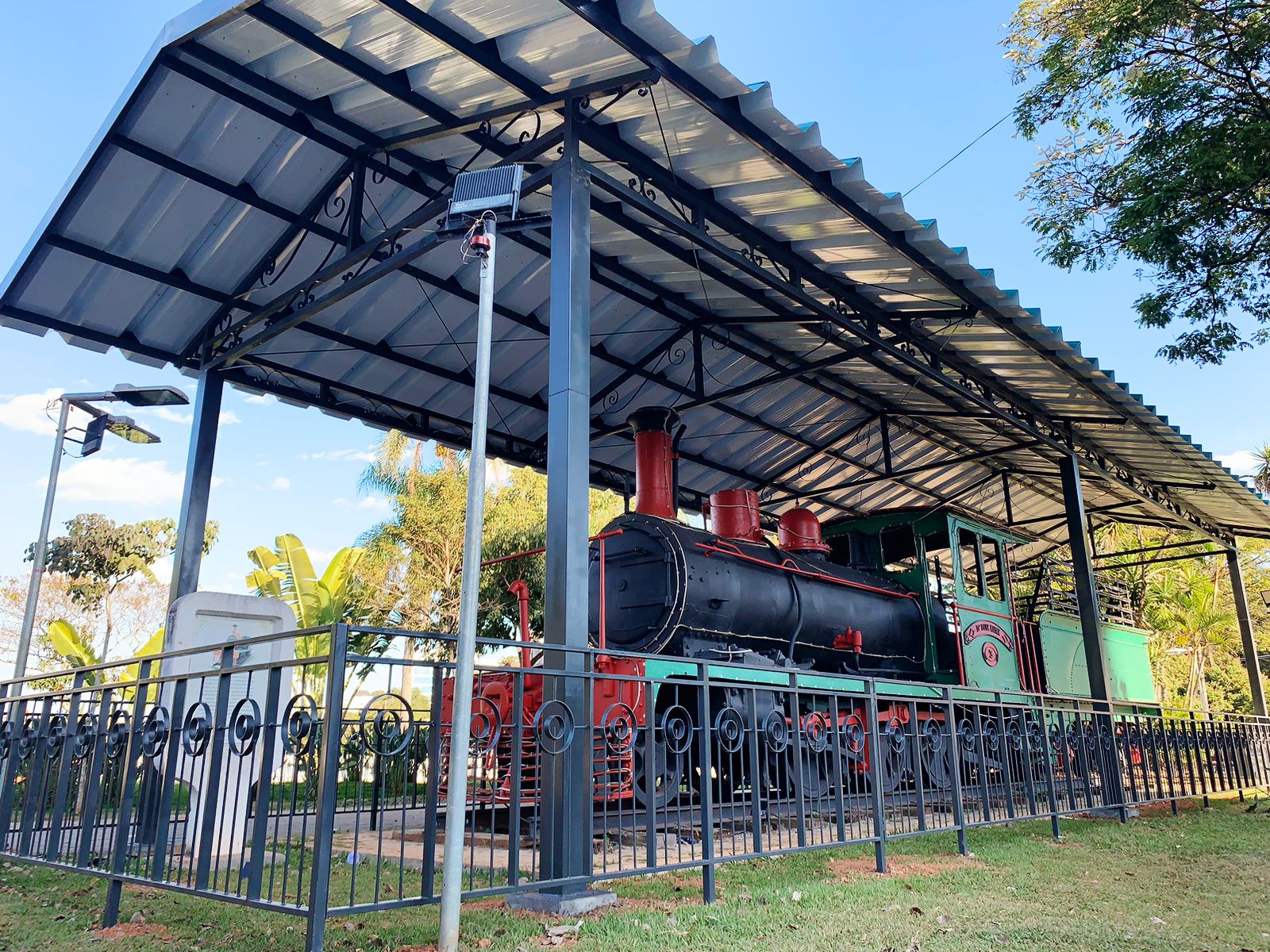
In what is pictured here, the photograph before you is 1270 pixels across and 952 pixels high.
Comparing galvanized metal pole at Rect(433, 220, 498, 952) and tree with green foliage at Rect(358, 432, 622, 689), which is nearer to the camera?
galvanized metal pole at Rect(433, 220, 498, 952)

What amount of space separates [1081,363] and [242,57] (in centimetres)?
891

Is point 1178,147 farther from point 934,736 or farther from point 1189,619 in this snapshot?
point 1189,619

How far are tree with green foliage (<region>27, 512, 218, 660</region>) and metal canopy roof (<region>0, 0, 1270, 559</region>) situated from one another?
63.3ft

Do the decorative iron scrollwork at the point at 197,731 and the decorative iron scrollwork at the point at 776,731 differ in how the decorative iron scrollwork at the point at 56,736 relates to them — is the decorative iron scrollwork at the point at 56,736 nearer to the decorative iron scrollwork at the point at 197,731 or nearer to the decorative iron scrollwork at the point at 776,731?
the decorative iron scrollwork at the point at 197,731

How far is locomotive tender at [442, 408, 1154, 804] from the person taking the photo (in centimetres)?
706

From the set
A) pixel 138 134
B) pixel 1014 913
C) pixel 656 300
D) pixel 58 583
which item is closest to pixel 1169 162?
pixel 656 300

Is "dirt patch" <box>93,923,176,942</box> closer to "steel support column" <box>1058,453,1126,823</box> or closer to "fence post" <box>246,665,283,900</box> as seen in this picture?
"fence post" <box>246,665,283,900</box>

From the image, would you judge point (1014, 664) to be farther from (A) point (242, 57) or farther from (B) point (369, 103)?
(A) point (242, 57)

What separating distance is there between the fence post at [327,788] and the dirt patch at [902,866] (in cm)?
348

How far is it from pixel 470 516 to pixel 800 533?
758 centimetres

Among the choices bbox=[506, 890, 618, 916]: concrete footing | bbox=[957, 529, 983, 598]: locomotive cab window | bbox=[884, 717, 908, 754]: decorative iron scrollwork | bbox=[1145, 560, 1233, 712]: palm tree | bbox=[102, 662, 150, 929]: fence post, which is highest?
bbox=[1145, 560, 1233, 712]: palm tree

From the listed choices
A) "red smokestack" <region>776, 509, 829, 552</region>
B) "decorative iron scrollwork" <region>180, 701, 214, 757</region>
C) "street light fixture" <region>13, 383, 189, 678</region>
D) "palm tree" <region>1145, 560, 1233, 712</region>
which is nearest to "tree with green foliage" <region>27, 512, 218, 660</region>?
"street light fixture" <region>13, 383, 189, 678</region>

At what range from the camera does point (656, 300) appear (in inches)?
401

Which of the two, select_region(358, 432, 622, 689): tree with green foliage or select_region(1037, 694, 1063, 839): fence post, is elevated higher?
select_region(358, 432, 622, 689): tree with green foliage
